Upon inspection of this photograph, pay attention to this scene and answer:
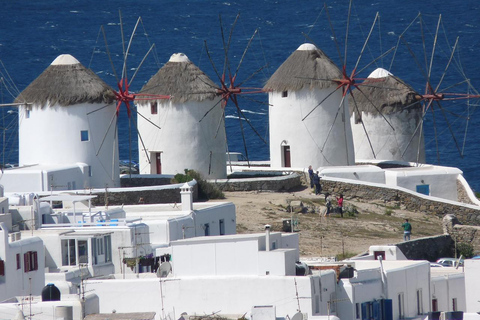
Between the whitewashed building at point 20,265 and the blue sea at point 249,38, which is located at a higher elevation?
the blue sea at point 249,38

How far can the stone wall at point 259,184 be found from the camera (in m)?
56.7

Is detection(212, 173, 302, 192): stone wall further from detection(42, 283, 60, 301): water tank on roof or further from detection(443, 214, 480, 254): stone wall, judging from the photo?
detection(42, 283, 60, 301): water tank on roof

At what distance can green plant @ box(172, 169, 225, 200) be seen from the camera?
55.0m

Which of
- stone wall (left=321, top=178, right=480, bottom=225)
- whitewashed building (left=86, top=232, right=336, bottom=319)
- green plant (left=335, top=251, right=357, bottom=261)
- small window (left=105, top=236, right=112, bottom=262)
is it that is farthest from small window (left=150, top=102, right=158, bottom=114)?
whitewashed building (left=86, top=232, right=336, bottom=319)

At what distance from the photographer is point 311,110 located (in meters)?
60.8

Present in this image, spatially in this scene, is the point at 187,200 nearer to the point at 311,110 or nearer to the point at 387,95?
the point at 311,110

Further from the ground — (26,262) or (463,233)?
(26,262)

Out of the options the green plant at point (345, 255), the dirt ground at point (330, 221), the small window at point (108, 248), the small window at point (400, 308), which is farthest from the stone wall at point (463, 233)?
the small window at point (400, 308)

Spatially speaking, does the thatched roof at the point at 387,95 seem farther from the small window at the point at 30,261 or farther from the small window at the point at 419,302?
the small window at the point at 30,261

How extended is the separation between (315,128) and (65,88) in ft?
36.1

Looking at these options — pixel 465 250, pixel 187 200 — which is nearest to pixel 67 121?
pixel 187 200

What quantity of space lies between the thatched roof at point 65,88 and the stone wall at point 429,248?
45.3 feet

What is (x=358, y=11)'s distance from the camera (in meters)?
134

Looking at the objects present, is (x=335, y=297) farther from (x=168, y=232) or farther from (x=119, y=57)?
(x=119, y=57)
